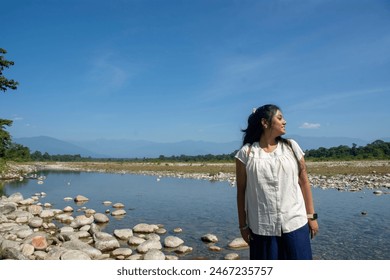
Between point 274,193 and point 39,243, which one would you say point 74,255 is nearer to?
point 39,243

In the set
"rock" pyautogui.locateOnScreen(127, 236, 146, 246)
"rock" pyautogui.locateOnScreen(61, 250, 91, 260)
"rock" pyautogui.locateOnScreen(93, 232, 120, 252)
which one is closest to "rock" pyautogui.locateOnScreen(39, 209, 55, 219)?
"rock" pyautogui.locateOnScreen(93, 232, 120, 252)

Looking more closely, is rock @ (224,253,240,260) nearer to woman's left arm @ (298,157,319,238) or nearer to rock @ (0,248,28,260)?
rock @ (0,248,28,260)

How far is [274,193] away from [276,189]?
0.14ft

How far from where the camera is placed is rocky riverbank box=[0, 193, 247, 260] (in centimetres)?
813

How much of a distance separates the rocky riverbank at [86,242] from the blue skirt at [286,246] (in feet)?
16.6

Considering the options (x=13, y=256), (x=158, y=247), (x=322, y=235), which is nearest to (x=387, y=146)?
(x=322, y=235)

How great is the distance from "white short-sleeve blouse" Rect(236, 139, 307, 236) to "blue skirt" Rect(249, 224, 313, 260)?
0.05 m

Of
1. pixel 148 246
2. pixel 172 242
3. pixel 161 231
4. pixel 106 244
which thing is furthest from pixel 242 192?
pixel 161 231

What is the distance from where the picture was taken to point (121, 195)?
21.6 meters

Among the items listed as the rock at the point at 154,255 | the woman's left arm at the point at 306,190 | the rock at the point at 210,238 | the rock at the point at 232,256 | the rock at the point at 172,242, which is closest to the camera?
the woman's left arm at the point at 306,190

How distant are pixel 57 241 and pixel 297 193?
336 inches

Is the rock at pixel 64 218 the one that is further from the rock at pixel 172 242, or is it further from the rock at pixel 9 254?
the rock at pixel 9 254

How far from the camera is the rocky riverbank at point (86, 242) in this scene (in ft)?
26.7

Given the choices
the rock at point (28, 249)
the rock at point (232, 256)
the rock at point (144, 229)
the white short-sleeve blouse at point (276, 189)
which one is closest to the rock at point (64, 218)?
the rock at point (144, 229)
